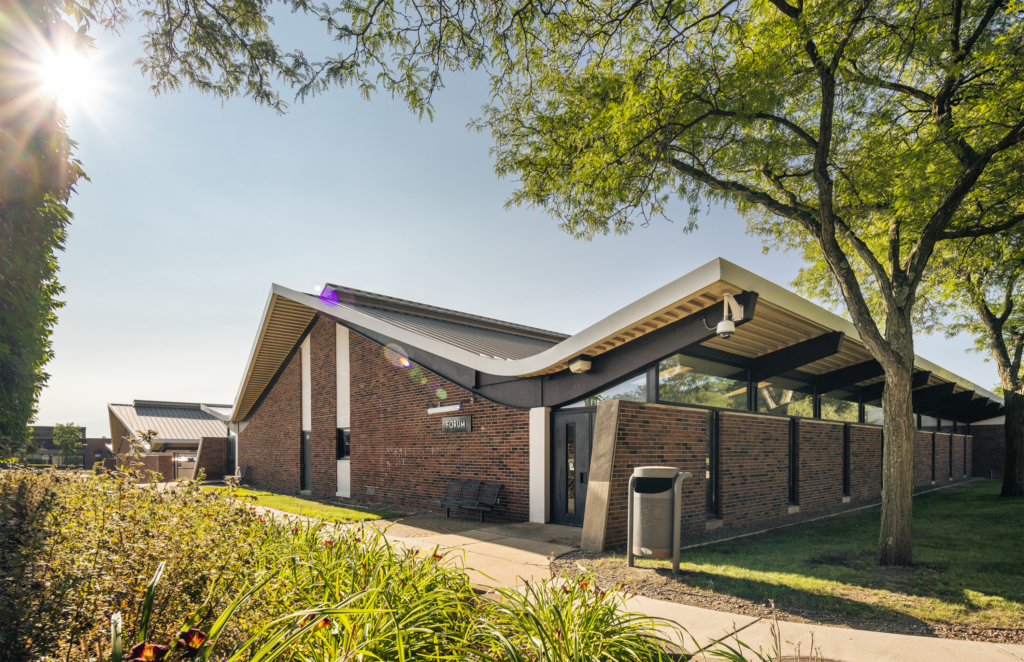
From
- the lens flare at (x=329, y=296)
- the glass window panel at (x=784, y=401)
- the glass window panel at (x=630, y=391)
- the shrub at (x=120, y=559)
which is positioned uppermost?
the lens flare at (x=329, y=296)

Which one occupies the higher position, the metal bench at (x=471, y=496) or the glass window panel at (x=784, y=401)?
the glass window panel at (x=784, y=401)

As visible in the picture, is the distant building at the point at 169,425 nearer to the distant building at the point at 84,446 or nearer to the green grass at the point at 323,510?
the distant building at the point at 84,446

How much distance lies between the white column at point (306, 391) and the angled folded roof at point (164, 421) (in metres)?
15.6

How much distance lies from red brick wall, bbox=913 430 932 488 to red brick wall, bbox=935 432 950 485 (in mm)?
1061

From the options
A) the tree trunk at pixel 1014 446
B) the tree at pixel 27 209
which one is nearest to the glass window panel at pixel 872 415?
the tree trunk at pixel 1014 446

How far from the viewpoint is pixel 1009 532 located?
32.1 ft

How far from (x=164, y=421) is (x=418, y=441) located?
2509cm

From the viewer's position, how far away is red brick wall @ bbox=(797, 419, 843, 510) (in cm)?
1277

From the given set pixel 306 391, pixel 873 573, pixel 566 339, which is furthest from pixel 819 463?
pixel 306 391

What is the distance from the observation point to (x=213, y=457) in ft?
80.2

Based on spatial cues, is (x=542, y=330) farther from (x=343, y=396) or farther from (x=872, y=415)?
(x=872, y=415)

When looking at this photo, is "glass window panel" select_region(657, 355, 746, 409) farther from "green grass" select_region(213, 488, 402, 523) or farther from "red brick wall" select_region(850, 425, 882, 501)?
"green grass" select_region(213, 488, 402, 523)

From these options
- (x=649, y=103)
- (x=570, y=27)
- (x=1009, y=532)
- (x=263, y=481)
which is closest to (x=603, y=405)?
(x=649, y=103)

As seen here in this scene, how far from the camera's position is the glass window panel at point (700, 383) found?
9805mm
